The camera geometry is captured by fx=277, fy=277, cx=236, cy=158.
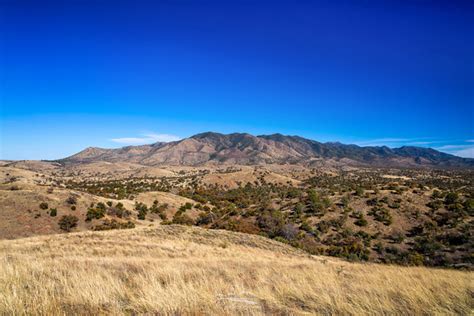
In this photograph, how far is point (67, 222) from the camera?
30812 millimetres

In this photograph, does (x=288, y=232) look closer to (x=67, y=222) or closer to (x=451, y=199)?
(x=451, y=199)

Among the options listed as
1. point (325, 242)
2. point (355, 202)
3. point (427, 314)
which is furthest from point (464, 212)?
point (427, 314)

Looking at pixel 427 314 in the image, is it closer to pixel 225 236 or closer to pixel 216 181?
pixel 225 236

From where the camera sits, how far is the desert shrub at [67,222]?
3031 centimetres

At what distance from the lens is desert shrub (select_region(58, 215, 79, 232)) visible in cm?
3031

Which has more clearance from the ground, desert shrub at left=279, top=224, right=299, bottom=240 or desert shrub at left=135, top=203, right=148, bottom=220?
desert shrub at left=135, top=203, right=148, bottom=220

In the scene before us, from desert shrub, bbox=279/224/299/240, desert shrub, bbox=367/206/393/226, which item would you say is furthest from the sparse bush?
desert shrub, bbox=367/206/393/226

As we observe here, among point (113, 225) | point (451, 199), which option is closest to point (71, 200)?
point (113, 225)

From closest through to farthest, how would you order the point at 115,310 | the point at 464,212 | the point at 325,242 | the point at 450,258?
the point at 115,310 < the point at 450,258 < the point at 325,242 < the point at 464,212

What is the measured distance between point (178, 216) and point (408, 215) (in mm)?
31354

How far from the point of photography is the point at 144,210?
4066 cm

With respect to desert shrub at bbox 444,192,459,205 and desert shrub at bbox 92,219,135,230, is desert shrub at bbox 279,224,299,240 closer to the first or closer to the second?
desert shrub at bbox 92,219,135,230

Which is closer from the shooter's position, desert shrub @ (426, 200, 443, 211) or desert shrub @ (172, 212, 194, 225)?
desert shrub @ (426, 200, 443, 211)

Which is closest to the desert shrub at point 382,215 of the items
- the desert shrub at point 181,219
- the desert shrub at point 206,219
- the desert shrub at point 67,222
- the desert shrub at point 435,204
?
the desert shrub at point 435,204
